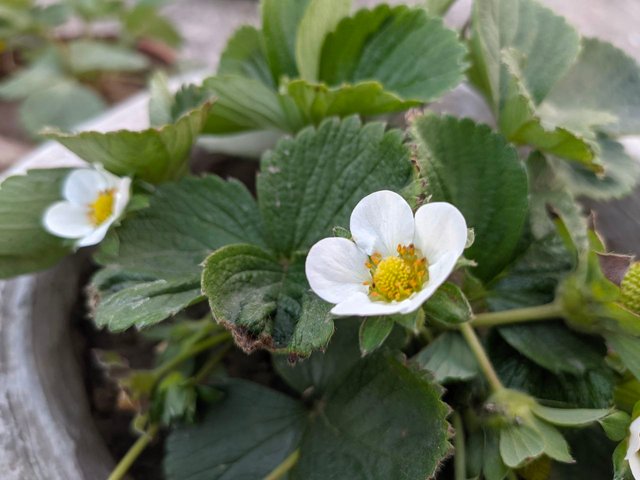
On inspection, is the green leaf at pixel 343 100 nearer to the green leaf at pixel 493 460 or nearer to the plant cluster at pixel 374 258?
the plant cluster at pixel 374 258

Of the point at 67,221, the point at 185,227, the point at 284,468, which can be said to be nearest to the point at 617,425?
the point at 284,468

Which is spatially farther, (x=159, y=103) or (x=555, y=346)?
(x=159, y=103)

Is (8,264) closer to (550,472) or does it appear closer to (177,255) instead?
(177,255)

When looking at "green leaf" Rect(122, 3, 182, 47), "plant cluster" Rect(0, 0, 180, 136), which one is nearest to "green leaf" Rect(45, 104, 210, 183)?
"plant cluster" Rect(0, 0, 180, 136)

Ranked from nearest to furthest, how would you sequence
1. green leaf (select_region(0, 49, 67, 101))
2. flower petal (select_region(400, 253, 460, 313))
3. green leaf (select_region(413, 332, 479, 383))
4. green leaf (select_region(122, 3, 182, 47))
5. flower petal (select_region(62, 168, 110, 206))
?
flower petal (select_region(400, 253, 460, 313)) < green leaf (select_region(413, 332, 479, 383)) < flower petal (select_region(62, 168, 110, 206)) < green leaf (select_region(0, 49, 67, 101)) < green leaf (select_region(122, 3, 182, 47))

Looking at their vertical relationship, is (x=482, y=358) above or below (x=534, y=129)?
below

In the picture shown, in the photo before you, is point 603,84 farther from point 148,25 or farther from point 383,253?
point 148,25

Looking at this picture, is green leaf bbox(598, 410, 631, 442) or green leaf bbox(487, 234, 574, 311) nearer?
green leaf bbox(598, 410, 631, 442)

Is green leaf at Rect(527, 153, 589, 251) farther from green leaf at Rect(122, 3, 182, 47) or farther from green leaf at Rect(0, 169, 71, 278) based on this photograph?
green leaf at Rect(122, 3, 182, 47)
